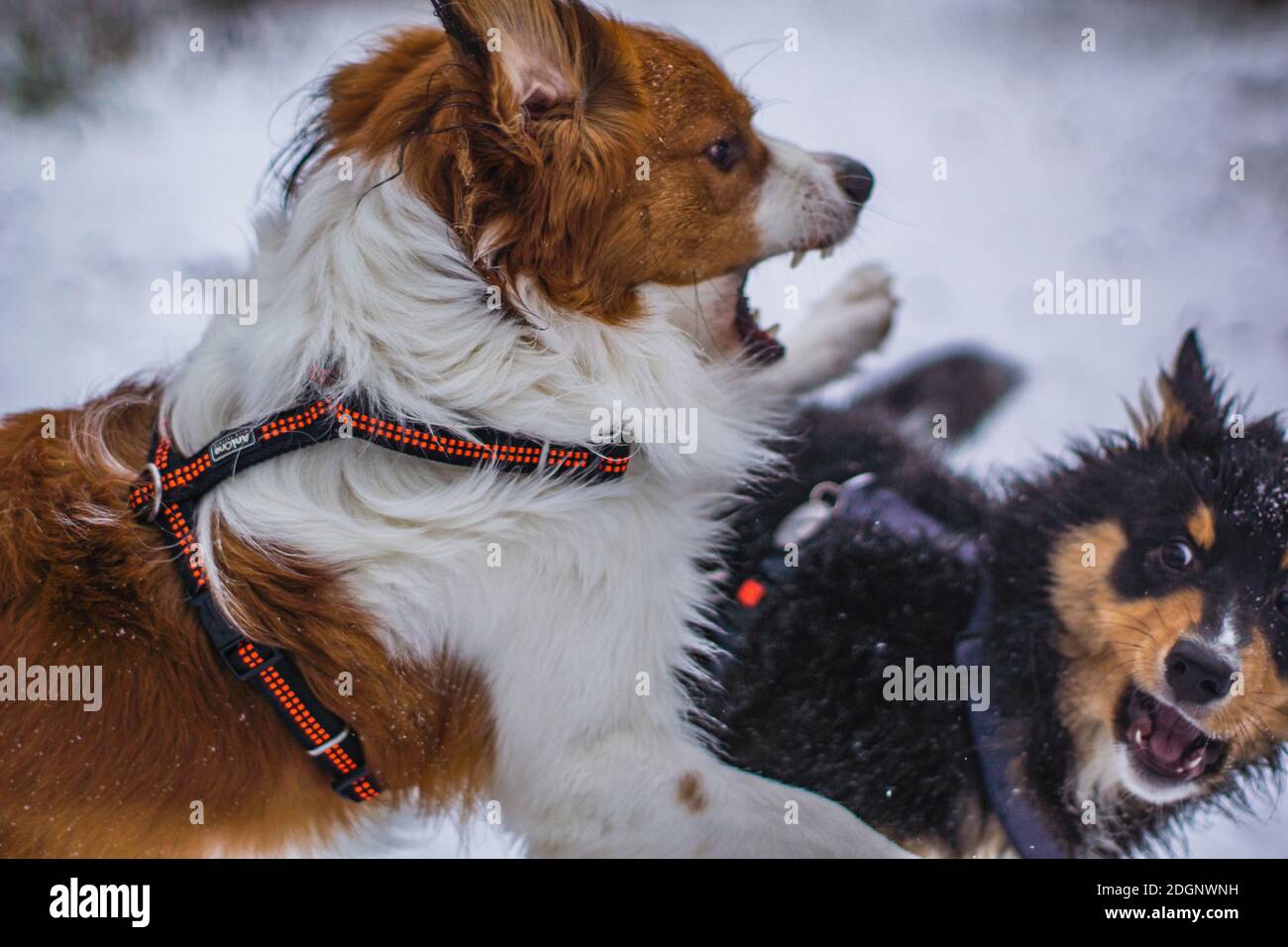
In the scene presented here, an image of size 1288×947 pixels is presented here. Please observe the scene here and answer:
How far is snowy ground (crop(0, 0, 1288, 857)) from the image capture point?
2434 mm

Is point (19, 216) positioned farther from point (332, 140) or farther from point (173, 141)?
point (332, 140)

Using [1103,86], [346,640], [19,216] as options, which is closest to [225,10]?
[19,216]

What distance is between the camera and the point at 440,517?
5.28 ft

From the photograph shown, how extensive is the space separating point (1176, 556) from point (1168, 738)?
0.37 meters

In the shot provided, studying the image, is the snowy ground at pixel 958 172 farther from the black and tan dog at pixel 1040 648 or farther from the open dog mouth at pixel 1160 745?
the open dog mouth at pixel 1160 745

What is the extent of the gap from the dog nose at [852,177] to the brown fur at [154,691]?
1243 millimetres

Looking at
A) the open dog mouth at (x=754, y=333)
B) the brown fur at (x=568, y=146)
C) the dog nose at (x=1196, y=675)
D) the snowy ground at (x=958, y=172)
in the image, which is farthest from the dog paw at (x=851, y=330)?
the dog nose at (x=1196, y=675)

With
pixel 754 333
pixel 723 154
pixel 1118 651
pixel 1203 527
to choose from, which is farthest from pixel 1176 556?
A: pixel 723 154

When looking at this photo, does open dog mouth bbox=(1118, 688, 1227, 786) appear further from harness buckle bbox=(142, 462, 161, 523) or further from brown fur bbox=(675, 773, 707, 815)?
harness buckle bbox=(142, 462, 161, 523)

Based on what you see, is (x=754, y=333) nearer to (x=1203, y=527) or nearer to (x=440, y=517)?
(x=440, y=517)

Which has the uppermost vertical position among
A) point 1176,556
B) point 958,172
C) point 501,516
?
point 958,172

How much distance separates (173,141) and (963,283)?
220cm

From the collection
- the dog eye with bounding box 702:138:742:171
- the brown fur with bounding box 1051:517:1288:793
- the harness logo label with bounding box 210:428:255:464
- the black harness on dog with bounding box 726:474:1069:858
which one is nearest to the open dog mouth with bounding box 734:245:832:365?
the dog eye with bounding box 702:138:742:171

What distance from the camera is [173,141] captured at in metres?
2.53
